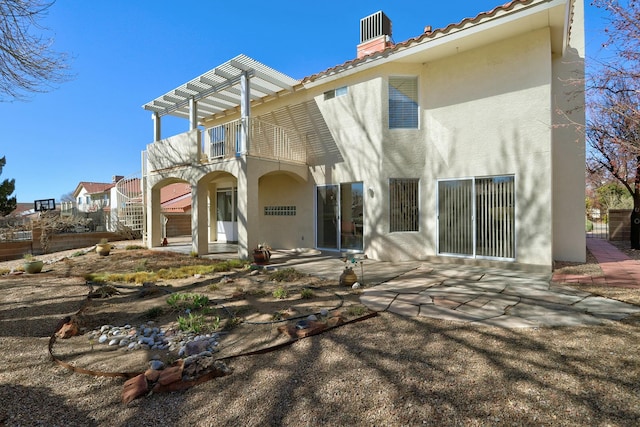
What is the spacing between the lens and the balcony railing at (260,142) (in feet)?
31.6

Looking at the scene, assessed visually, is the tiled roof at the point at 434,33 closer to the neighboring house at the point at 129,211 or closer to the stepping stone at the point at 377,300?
the stepping stone at the point at 377,300

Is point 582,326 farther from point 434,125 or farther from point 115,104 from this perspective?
point 115,104

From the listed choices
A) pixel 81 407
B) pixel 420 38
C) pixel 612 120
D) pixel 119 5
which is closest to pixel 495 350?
pixel 81 407

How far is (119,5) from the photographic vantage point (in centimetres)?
809

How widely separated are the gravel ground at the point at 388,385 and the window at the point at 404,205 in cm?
537

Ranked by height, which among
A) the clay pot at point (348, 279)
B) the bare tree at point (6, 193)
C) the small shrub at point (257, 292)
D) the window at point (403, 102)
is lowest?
the small shrub at point (257, 292)

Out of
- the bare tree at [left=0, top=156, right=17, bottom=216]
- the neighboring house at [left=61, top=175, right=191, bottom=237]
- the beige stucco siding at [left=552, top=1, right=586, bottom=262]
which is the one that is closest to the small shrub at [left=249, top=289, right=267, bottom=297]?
the beige stucco siding at [left=552, top=1, right=586, bottom=262]

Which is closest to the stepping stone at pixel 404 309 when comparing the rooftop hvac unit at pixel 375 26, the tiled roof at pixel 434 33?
the tiled roof at pixel 434 33

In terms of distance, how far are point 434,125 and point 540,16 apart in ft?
10.7

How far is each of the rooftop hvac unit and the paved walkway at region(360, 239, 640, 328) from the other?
9.19 metres

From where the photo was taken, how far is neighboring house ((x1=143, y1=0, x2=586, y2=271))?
7.36 meters

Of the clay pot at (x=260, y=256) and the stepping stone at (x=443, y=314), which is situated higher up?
the clay pot at (x=260, y=256)

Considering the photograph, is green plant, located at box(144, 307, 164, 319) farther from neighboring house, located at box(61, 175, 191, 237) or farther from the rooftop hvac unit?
neighboring house, located at box(61, 175, 191, 237)

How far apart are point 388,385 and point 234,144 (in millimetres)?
9347
